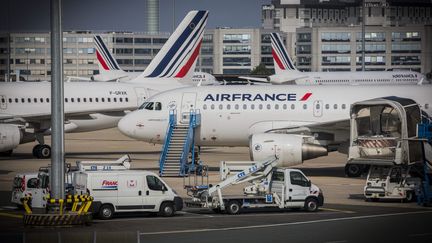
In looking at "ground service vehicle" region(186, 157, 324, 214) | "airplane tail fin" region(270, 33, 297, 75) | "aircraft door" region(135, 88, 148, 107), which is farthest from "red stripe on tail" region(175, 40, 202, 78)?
"airplane tail fin" region(270, 33, 297, 75)

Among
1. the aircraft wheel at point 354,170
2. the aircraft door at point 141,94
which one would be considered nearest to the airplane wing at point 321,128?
the aircraft wheel at point 354,170

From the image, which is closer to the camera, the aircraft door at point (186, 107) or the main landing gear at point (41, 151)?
the aircraft door at point (186, 107)

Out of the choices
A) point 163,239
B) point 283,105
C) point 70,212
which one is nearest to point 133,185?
point 70,212

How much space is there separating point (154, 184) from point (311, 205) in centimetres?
546

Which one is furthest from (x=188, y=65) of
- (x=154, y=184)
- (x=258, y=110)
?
(x=154, y=184)

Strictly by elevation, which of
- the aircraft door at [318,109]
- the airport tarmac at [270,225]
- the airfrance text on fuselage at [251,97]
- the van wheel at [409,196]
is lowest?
the airport tarmac at [270,225]

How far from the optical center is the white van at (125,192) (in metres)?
31.6

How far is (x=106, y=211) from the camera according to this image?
104 ft

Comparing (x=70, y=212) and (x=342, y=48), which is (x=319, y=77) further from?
(x=70, y=212)

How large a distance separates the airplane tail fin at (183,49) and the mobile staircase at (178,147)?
17422 millimetres

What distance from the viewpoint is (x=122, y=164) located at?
121 ft

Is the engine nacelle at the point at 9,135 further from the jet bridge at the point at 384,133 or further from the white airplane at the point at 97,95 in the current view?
the jet bridge at the point at 384,133

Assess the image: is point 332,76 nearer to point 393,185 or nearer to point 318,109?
point 318,109

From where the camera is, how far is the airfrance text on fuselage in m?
47.1
